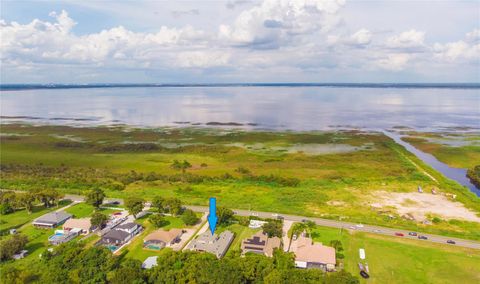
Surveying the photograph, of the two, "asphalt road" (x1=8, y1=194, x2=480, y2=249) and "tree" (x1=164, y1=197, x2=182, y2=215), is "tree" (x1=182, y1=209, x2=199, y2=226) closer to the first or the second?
"tree" (x1=164, y1=197, x2=182, y2=215)

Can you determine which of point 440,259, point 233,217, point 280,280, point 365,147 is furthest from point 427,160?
point 280,280

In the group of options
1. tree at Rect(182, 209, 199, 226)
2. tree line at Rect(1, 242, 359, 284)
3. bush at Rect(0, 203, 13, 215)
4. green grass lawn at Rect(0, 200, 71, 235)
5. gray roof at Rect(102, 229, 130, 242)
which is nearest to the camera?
tree line at Rect(1, 242, 359, 284)

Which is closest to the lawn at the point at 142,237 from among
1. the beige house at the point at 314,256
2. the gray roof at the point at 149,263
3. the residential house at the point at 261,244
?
the gray roof at the point at 149,263

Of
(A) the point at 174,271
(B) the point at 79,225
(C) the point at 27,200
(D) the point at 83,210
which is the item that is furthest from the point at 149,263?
(C) the point at 27,200

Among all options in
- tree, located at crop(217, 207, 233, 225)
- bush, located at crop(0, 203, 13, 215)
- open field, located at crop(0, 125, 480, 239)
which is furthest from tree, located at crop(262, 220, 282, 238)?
bush, located at crop(0, 203, 13, 215)

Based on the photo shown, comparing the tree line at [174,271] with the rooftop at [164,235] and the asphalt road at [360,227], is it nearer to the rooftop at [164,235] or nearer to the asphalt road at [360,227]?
the rooftop at [164,235]

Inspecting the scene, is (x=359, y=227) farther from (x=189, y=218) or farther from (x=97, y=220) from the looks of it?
(x=97, y=220)
